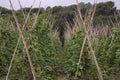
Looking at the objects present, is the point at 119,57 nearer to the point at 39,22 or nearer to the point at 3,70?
the point at 39,22

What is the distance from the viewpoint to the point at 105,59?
961cm

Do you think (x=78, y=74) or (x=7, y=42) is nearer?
(x=78, y=74)

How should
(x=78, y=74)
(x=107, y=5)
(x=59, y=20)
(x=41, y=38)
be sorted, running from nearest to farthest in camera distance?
(x=78, y=74), (x=41, y=38), (x=59, y=20), (x=107, y=5)

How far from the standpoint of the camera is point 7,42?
9578 millimetres

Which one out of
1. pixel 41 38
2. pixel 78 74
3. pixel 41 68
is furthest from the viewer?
pixel 41 38

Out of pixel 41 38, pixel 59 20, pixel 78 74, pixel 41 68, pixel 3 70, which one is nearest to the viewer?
pixel 78 74

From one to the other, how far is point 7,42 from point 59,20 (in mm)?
19324

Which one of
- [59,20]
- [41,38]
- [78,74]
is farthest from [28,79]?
[59,20]

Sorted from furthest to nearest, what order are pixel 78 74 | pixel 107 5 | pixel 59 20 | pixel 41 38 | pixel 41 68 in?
pixel 107 5
pixel 59 20
pixel 41 38
pixel 41 68
pixel 78 74

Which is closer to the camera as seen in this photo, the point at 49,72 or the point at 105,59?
the point at 49,72

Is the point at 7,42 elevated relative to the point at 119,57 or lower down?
elevated

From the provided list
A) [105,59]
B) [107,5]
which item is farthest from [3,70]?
[107,5]

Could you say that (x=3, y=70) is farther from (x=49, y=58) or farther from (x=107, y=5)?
(x=107, y=5)

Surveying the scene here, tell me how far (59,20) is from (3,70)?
20230mm
